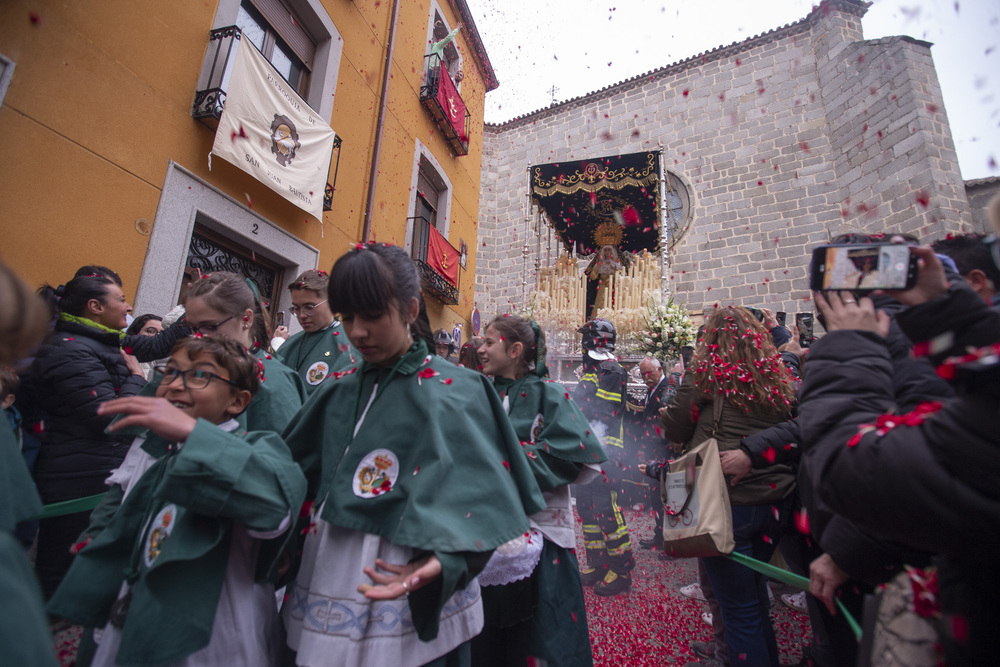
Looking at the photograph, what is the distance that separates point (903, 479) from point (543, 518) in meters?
1.47

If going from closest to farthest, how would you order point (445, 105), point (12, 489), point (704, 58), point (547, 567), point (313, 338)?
point (12, 489) < point (547, 567) < point (313, 338) < point (445, 105) < point (704, 58)

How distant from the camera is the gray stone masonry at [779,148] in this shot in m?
9.97

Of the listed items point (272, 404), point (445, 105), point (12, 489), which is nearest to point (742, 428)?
point (272, 404)

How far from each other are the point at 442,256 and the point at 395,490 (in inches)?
334

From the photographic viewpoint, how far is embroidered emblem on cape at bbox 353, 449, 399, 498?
1.35 meters

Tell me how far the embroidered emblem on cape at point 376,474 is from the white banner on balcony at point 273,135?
471 cm

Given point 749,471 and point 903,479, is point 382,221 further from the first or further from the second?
point 903,479

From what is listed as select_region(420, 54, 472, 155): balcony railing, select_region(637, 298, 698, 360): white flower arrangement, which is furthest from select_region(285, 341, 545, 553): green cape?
select_region(420, 54, 472, 155): balcony railing

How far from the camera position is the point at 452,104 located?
995 cm

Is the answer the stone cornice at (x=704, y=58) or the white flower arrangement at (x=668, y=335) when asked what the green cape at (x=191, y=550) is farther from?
the stone cornice at (x=704, y=58)

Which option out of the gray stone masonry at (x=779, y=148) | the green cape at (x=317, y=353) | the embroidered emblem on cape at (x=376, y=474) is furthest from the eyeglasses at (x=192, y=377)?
the gray stone masonry at (x=779, y=148)

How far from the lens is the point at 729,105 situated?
12875mm

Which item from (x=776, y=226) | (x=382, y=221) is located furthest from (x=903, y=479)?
(x=776, y=226)

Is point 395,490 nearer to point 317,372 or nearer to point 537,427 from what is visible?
point 537,427
